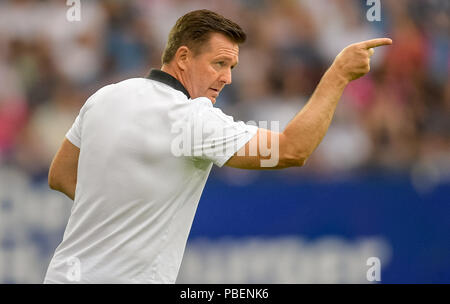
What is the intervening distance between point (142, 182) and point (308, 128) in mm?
724

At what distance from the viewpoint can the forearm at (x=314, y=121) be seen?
3.20 m

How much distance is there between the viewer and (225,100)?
7.48 metres

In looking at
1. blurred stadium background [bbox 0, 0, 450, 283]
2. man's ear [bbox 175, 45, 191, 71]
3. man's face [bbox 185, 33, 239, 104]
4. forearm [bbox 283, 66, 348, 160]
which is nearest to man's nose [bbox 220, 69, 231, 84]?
man's face [bbox 185, 33, 239, 104]

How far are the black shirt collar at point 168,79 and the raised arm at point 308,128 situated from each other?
0.48 metres

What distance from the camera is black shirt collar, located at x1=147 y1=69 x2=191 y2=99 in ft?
11.6

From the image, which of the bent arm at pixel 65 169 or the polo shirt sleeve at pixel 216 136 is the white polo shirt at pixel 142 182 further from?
the bent arm at pixel 65 169

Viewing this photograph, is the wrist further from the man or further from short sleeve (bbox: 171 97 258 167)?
short sleeve (bbox: 171 97 258 167)

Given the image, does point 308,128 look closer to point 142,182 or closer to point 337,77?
point 337,77

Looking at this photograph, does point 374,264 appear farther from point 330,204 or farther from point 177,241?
point 177,241

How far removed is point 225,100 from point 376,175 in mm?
1604

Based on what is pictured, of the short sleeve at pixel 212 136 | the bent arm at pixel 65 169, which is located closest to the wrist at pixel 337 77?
the short sleeve at pixel 212 136

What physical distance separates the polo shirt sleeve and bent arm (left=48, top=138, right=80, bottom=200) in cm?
83
